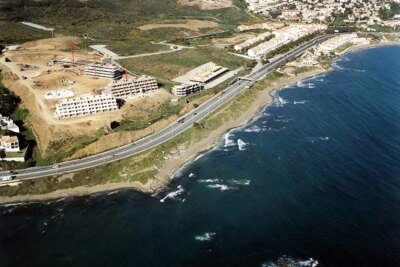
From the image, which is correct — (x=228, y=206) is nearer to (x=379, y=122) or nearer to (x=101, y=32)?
(x=379, y=122)

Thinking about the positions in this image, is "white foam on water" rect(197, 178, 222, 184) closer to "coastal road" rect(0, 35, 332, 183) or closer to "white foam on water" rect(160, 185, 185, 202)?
"white foam on water" rect(160, 185, 185, 202)

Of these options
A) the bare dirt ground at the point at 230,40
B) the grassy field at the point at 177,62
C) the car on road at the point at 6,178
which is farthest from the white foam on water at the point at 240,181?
the bare dirt ground at the point at 230,40

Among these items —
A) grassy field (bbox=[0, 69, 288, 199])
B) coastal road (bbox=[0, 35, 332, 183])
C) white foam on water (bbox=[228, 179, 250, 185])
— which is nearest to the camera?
grassy field (bbox=[0, 69, 288, 199])

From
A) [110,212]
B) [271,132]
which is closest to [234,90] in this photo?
[271,132]

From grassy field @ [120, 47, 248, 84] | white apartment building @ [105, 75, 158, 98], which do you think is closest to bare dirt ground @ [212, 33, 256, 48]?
grassy field @ [120, 47, 248, 84]

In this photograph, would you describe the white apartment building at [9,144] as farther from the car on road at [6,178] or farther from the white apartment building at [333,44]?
the white apartment building at [333,44]
